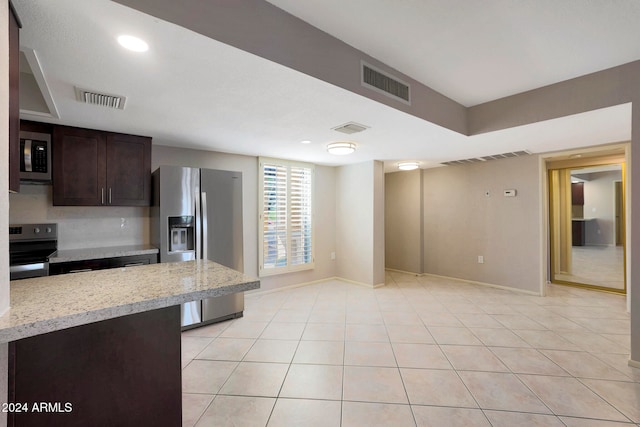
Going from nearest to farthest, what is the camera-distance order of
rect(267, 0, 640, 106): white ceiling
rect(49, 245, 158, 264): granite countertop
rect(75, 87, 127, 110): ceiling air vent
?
rect(267, 0, 640, 106): white ceiling → rect(75, 87, 127, 110): ceiling air vent → rect(49, 245, 158, 264): granite countertop

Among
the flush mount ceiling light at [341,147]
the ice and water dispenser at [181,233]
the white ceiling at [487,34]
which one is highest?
the white ceiling at [487,34]

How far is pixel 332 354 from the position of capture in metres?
2.46

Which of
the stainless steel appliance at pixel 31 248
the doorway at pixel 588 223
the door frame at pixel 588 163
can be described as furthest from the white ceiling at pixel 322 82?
the doorway at pixel 588 223

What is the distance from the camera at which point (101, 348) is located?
123 cm

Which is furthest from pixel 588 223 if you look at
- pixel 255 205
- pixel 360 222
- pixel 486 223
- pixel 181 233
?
pixel 181 233

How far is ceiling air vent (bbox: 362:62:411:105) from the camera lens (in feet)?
6.82

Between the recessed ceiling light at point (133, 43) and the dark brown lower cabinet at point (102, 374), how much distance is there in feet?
4.60

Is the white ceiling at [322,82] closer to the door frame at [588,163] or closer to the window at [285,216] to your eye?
the door frame at [588,163]

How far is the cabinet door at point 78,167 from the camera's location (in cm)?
273

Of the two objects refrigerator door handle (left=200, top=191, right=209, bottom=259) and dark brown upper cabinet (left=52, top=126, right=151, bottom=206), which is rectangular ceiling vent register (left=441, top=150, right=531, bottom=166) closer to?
→ refrigerator door handle (left=200, top=191, right=209, bottom=259)

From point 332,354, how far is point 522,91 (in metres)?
3.10

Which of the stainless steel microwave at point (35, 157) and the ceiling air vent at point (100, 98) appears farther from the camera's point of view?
the stainless steel microwave at point (35, 157)

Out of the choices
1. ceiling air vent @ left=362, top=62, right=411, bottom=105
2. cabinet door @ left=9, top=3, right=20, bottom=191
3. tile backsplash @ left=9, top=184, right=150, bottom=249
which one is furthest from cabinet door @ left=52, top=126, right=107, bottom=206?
ceiling air vent @ left=362, top=62, right=411, bottom=105

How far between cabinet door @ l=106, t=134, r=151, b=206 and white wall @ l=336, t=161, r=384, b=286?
3158 mm
